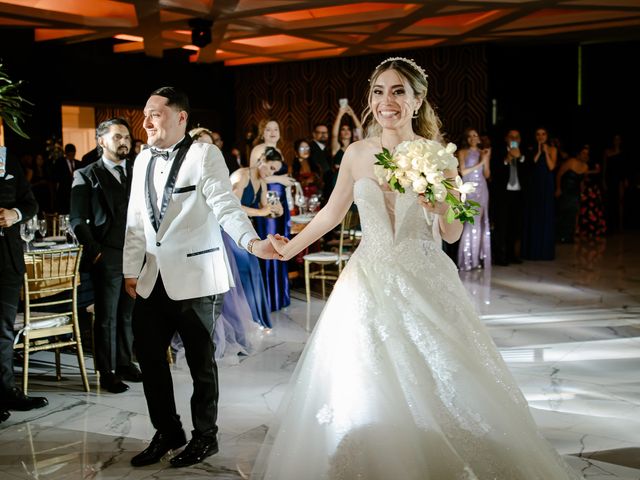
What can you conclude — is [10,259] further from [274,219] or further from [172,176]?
[274,219]

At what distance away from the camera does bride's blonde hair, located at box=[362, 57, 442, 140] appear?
300 centimetres

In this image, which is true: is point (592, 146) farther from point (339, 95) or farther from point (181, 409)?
point (181, 409)

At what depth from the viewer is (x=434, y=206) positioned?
9.10 ft

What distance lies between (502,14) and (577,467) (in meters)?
8.39

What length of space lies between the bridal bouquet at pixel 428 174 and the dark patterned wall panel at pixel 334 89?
36.7 feet

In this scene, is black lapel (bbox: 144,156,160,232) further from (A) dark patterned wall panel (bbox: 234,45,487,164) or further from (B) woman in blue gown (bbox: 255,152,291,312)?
(A) dark patterned wall panel (bbox: 234,45,487,164)

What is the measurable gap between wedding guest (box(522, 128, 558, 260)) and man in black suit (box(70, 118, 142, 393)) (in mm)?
6849

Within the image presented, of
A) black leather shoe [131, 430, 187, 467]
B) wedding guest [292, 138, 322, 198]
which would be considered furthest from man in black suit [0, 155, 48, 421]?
wedding guest [292, 138, 322, 198]

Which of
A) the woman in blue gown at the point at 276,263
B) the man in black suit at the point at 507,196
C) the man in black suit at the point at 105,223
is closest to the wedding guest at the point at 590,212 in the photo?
the man in black suit at the point at 507,196

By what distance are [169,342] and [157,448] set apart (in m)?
0.53

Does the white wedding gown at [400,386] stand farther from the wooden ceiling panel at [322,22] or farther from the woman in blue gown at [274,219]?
the wooden ceiling panel at [322,22]

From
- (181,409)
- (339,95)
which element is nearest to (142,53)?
(339,95)

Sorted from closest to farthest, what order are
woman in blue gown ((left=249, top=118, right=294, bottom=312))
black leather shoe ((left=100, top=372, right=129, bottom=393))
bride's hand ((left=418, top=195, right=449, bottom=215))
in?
bride's hand ((left=418, top=195, right=449, bottom=215)), black leather shoe ((left=100, top=372, right=129, bottom=393)), woman in blue gown ((left=249, top=118, right=294, bottom=312))

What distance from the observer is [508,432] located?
2734 millimetres
